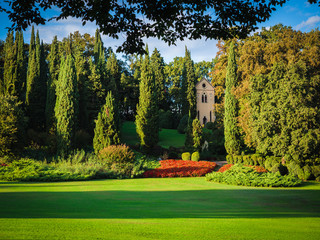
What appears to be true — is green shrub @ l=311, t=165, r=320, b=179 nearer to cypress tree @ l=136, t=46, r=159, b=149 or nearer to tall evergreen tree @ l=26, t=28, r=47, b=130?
cypress tree @ l=136, t=46, r=159, b=149

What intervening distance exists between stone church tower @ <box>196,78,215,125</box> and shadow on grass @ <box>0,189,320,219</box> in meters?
39.8

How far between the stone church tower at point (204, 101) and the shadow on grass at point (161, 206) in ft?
131

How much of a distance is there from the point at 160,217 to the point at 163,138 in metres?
31.9

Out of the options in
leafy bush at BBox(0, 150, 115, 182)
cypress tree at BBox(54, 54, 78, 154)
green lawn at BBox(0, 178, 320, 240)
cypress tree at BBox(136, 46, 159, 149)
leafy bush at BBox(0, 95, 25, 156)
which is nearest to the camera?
green lawn at BBox(0, 178, 320, 240)

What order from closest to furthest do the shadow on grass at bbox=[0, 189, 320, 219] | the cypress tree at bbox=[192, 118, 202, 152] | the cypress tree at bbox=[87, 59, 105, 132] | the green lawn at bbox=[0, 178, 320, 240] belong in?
the green lawn at bbox=[0, 178, 320, 240]
the shadow on grass at bbox=[0, 189, 320, 219]
the cypress tree at bbox=[192, 118, 202, 152]
the cypress tree at bbox=[87, 59, 105, 132]

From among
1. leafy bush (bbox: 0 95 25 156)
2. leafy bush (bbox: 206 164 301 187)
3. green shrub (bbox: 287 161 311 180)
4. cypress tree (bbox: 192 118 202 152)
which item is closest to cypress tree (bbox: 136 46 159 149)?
cypress tree (bbox: 192 118 202 152)

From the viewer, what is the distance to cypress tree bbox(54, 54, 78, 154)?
22.8m

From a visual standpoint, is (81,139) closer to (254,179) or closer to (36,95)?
(36,95)

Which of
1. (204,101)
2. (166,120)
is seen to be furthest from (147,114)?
(204,101)

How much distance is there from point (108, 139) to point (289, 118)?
14353 mm

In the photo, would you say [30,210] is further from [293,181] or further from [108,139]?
[108,139]

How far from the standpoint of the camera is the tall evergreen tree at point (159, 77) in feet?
156

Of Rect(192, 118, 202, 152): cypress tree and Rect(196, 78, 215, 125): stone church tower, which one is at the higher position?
Rect(196, 78, 215, 125): stone church tower

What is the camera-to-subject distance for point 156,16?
6590 millimetres
